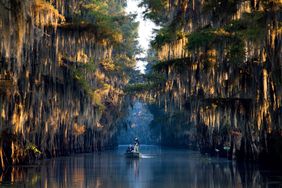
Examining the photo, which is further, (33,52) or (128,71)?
(128,71)

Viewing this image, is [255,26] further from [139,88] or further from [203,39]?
[139,88]

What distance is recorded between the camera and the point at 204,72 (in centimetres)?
2495

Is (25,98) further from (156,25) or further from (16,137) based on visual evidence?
(156,25)

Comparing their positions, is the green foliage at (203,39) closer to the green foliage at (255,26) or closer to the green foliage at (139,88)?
the green foliage at (255,26)

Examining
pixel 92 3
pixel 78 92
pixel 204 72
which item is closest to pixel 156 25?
pixel 92 3

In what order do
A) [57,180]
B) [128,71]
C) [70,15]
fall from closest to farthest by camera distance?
1. [57,180]
2. [70,15]
3. [128,71]

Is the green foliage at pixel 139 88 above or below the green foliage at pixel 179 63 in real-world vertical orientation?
above

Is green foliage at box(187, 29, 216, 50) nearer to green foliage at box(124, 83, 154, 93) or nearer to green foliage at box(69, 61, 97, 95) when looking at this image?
green foliage at box(69, 61, 97, 95)

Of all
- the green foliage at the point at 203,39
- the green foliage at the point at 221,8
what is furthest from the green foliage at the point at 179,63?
the green foliage at the point at 221,8

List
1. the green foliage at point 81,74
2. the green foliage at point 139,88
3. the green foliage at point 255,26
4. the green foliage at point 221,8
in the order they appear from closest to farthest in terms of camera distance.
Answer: the green foliage at point 255,26 < the green foliage at point 221,8 < the green foliage at point 81,74 < the green foliage at point 139,88

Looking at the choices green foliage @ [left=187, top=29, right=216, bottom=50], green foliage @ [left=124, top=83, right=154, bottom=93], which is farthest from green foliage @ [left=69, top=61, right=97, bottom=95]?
green foliage @ [left=124, top=83, right=154, bottom=93]

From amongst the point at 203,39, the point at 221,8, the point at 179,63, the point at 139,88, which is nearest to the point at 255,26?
the point at 221,8

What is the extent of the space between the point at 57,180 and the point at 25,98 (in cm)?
564

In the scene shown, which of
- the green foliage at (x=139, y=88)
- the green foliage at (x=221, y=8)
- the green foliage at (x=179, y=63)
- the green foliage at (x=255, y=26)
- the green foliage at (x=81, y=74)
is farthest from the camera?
the green foliage at (x=139, y=88)
